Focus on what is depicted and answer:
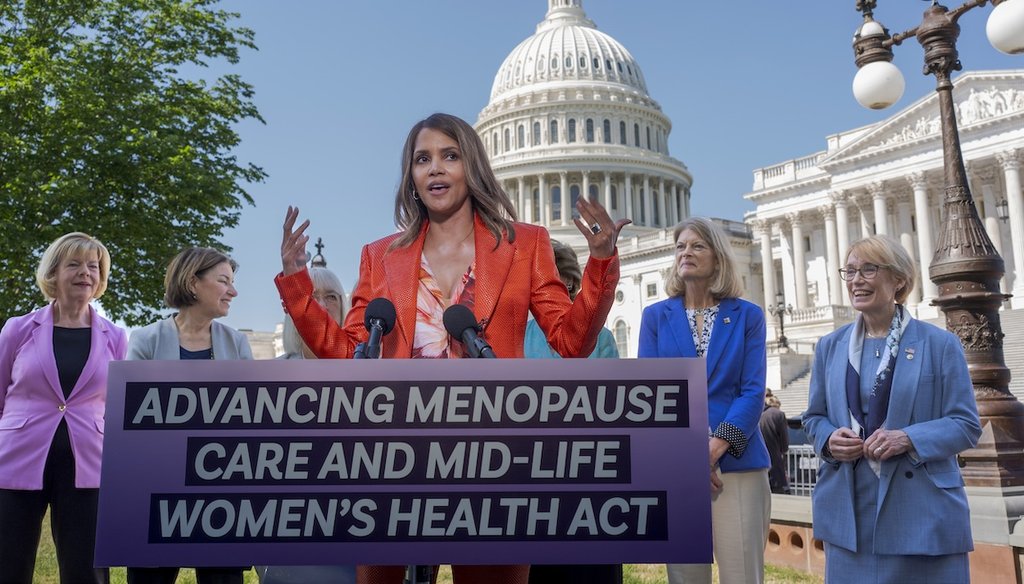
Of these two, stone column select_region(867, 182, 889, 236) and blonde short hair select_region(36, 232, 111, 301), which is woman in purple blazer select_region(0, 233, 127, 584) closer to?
blonde short hair select_region(36, 232, 111, 301)

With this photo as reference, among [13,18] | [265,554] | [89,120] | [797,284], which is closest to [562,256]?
[265,554]

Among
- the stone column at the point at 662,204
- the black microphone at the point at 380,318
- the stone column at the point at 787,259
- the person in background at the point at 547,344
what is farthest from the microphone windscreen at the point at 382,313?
the stone column at the point at 662,204

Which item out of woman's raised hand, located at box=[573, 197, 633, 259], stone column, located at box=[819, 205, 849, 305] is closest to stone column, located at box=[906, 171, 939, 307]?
stone column, located at box=[819, 205, 849, 305]

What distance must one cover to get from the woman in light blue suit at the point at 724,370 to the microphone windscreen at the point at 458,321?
79.0 inches

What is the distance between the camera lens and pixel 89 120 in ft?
59.6

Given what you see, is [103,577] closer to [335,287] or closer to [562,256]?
[335,287]

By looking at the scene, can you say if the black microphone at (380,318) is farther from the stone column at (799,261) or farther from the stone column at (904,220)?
the stone column at (799,261)

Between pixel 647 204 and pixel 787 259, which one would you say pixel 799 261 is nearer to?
pixel 787 259

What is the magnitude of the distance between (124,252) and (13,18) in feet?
18.4

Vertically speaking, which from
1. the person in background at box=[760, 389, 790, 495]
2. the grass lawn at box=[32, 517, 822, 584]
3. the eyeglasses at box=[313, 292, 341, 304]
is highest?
the eyeglasses at box=[313, 292, 341, 304]

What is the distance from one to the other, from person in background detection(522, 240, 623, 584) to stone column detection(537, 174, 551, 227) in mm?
86036

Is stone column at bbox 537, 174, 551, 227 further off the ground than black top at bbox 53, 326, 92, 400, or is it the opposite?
stone column at bbox 537, 174, 551, 227

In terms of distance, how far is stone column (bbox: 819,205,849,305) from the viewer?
198 ft

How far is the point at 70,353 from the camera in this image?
16.1ft
